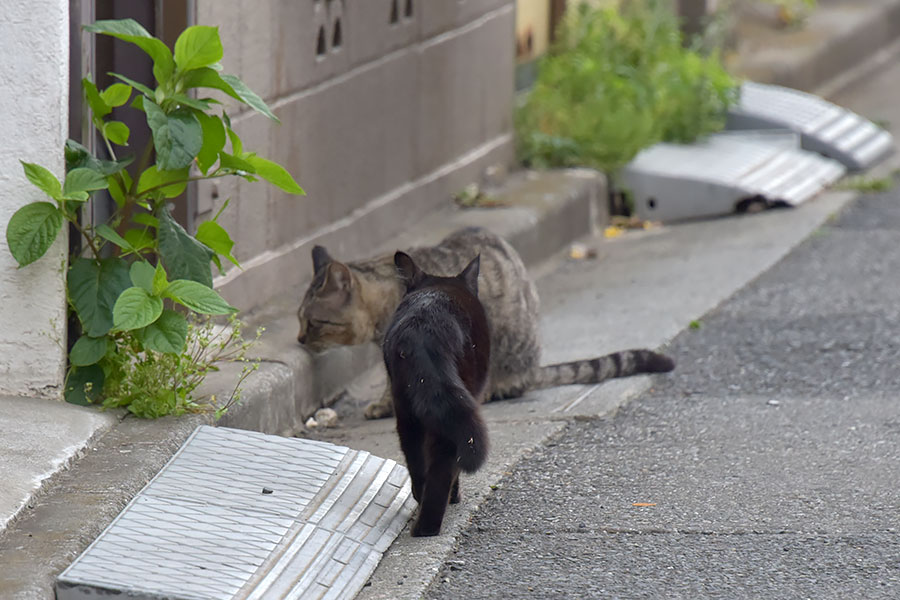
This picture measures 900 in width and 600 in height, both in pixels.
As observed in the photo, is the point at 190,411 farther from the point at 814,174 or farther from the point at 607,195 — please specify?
the point at 814,174

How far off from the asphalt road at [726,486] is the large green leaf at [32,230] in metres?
1.62

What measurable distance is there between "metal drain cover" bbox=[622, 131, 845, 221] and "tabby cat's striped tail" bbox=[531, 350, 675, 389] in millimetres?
3361

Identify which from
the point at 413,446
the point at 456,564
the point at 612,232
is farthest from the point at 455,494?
the point at 612,232

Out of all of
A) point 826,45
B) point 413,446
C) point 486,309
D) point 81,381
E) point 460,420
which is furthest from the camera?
point 826,45

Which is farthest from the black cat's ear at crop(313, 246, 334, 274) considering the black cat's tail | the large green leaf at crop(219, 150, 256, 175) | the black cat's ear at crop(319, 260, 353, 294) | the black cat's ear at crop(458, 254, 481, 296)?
the black cat's tail

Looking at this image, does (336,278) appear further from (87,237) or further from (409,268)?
(87,237)

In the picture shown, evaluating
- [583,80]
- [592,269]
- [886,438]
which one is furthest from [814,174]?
[886,438]

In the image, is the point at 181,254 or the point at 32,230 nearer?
the point at 32,230

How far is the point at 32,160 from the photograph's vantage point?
417 centimetres

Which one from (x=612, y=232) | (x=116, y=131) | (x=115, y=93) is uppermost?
(x=115, y=93)

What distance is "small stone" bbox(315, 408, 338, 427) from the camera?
538 centimetres

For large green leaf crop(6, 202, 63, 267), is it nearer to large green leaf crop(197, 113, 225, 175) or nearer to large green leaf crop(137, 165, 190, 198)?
large green leaf crop(137, 165, 190, 198)

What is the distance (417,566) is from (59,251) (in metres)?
1.58

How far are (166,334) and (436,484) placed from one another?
998 millimetres
